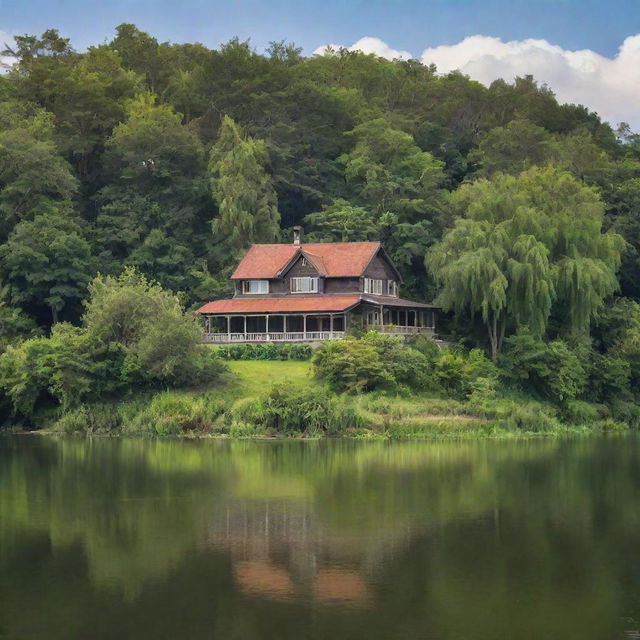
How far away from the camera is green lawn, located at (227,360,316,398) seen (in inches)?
1993

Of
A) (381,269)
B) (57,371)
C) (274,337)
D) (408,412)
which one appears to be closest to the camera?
(408,412)

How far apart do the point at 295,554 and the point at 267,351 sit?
36687mm

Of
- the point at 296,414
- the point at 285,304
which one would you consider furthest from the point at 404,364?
the point at 285,304

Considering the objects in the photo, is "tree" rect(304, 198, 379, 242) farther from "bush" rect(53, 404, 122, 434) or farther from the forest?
"bush" rect(53, 404, 122, 434)

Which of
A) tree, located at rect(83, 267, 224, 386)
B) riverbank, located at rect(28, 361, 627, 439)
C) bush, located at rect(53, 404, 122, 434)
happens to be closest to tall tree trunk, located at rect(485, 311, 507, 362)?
riverbank, located at rect(28, 361, 627, 439)

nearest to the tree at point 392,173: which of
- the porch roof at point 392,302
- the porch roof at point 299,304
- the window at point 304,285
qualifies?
the porch roof at point 392,302

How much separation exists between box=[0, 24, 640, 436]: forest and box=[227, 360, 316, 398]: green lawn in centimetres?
170

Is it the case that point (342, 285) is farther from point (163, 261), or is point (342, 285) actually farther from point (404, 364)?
point (163, 261)

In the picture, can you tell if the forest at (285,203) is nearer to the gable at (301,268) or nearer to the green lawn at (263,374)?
the green lawn at (263,374)

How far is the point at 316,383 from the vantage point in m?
51.1

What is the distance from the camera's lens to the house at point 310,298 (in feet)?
198

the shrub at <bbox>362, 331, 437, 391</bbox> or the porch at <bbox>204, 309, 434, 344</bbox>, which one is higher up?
the porch at <bbox>204, 309, 434, 344</bbox>

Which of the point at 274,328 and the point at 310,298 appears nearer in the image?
the point at 310,298

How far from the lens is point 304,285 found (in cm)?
6381
